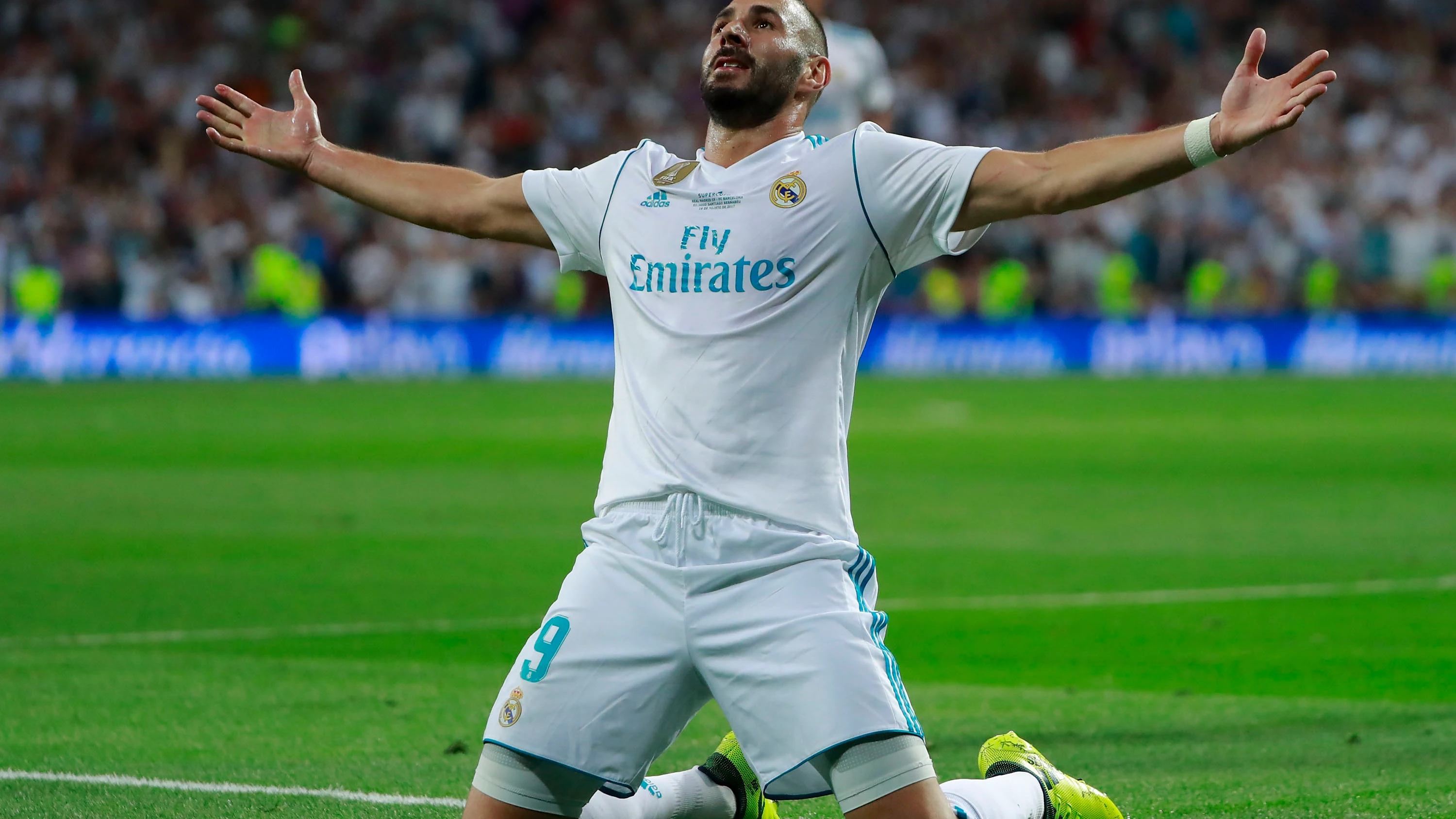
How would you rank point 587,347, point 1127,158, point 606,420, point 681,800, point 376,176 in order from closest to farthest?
point 1127,158
point 376,176
point 681,800
point 606,420
point 587,347

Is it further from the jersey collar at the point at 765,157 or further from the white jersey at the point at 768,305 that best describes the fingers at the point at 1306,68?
the jersey collar at the point at 765,157

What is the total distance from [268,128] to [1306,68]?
7.59ft

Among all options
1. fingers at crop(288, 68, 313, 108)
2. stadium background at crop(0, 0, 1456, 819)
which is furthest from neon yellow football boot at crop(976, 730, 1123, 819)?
fingers at crop(288, 68, 313, 108)

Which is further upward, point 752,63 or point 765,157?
point 752,63

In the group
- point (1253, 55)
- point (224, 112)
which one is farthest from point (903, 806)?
point (224, 112)

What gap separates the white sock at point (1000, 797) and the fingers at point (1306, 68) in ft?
5.19

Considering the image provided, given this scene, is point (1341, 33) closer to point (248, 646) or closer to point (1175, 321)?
point (1175, 321)

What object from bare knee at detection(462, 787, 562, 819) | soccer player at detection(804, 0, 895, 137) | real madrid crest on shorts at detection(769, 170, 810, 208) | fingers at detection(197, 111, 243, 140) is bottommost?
bare knee at detection(462, 787, 562, 819)

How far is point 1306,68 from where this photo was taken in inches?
149

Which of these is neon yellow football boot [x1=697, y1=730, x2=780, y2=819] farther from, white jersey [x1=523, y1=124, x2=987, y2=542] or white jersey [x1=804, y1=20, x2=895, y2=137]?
white jersey [x1=804, y1=20, x2=895, y2=137]

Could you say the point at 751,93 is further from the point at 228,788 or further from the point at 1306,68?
the point at 228,788

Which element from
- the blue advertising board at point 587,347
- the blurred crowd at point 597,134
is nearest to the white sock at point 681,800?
the blue advertising board at point 587,347

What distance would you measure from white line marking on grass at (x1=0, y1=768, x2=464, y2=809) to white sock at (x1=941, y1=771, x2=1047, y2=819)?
4.59 feet

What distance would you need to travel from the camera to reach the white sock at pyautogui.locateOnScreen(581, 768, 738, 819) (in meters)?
4.55
